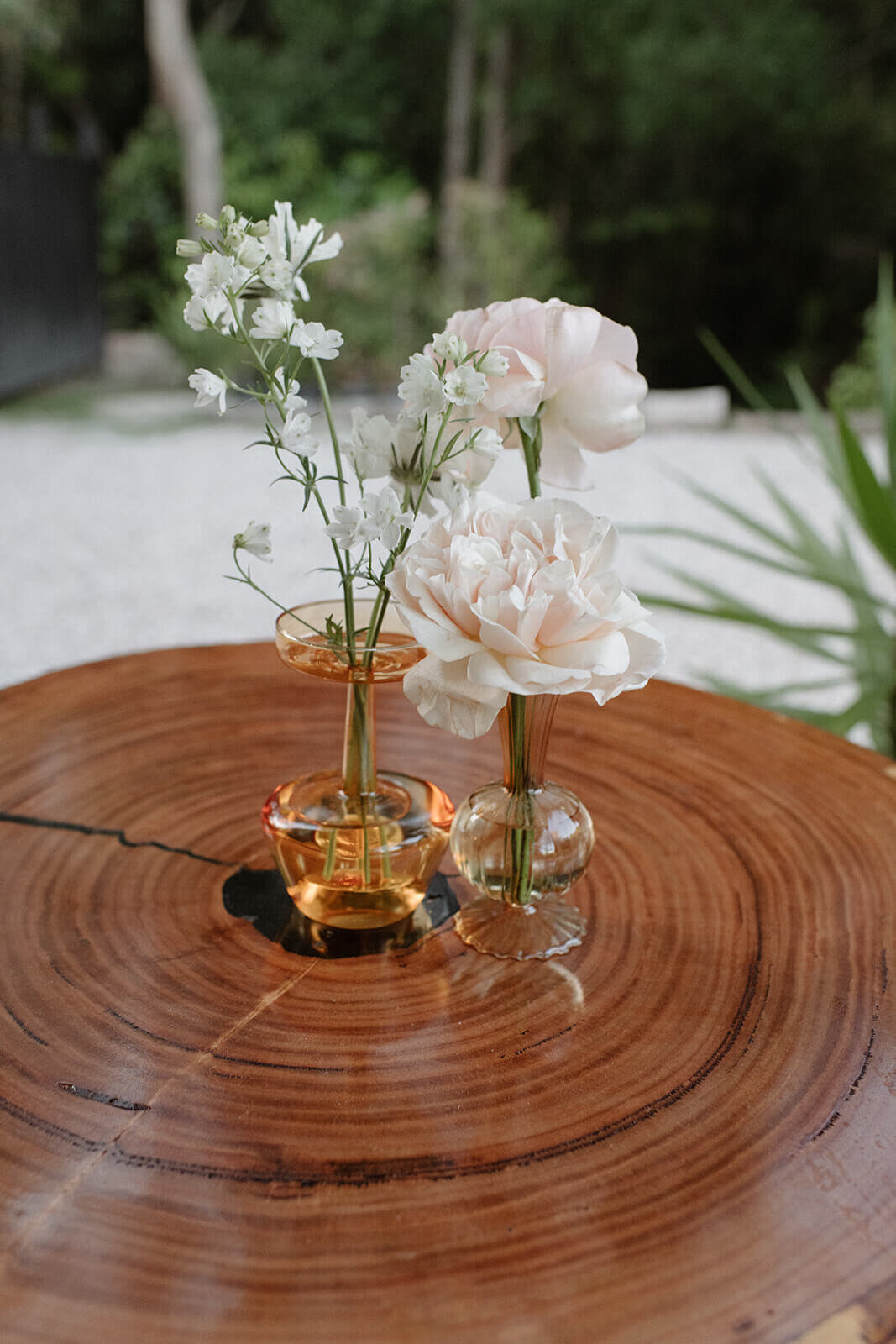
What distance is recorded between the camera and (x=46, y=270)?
535 cm

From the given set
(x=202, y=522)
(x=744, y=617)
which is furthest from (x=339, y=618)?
(x=202, y=522)

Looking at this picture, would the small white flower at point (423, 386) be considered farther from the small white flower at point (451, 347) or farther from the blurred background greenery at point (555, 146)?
the blurred background greenery at point (555, 146)

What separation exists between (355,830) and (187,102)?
19.8ft

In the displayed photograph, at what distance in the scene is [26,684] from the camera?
1.13 meters

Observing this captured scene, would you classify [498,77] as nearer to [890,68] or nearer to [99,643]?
[890,68]

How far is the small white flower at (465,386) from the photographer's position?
0.61 m

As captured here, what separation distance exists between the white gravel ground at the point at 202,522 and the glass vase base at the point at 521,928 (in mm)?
1035

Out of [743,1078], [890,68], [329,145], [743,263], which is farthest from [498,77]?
[743,1078]

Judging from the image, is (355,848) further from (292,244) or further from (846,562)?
(846,562)

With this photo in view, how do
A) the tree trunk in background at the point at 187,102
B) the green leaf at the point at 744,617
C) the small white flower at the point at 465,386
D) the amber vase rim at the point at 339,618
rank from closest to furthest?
1. the small white flower at the point at 465,386
2. the amber vase rim at the point at 339,618
3. the green leaf at the point at 744,617
4. the tree trunk in background at the point at 187,102

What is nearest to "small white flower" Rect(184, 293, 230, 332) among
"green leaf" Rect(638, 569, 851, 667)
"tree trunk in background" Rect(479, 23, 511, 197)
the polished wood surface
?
the polished wood surface

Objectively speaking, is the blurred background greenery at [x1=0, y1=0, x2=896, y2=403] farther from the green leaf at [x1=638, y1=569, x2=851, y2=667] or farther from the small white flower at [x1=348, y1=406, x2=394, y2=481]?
the small white flower at [x1=348, y1=406, x2=394, y2=481]

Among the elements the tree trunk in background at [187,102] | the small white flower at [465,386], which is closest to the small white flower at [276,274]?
the small white flower at [465,386]

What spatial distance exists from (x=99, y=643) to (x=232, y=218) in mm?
2268
